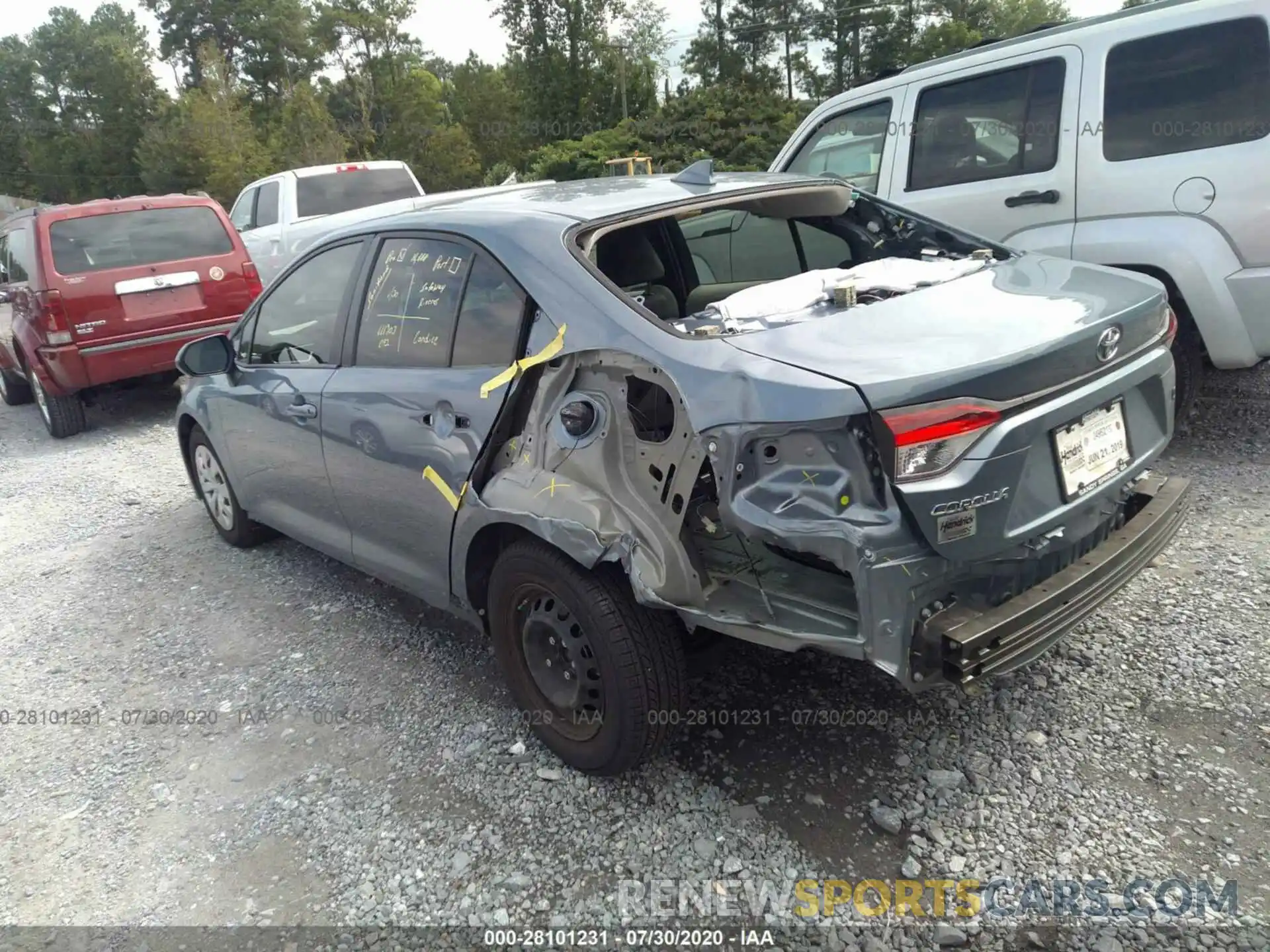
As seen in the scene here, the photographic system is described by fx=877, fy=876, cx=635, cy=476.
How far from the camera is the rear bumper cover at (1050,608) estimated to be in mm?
2061

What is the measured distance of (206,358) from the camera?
13.6 ft

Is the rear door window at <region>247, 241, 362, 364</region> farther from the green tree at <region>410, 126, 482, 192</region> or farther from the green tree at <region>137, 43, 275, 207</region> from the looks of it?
the green tree at <region>137, 43, 275, 207</region>

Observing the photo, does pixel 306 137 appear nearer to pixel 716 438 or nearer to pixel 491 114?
pixel 491 114

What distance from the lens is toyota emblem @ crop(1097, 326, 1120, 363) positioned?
2.37 meters

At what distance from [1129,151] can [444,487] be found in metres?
3.81

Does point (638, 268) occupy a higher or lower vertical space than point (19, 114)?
lower

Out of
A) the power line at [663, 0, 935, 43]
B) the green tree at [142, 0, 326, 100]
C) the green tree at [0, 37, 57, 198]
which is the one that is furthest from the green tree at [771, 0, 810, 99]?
the green tree at [0, 37, 57, 198]

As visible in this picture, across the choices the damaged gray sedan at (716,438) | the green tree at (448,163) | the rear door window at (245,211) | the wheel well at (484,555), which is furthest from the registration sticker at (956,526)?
the green tree at (448,163)

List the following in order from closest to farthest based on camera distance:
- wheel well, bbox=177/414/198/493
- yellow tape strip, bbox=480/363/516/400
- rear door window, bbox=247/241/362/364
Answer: yellow tape strip, bbox=480/363/516/400 < rear door window, bbox=247/241/362/364 < wheel well, bbox=177/414/198/493

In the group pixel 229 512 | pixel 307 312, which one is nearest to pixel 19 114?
pixel 229 512

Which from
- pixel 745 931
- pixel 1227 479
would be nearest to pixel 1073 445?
pixel 745 931

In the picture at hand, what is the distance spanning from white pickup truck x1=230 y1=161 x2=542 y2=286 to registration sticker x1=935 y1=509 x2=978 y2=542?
8339mm

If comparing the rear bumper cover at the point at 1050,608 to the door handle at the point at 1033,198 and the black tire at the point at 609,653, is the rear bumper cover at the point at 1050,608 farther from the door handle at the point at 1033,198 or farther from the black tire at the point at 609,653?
the door handle at the point at 1033,198

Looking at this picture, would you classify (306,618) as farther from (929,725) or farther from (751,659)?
(929,725)
